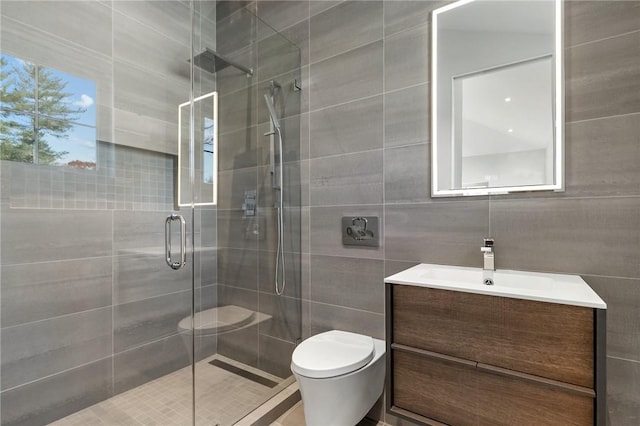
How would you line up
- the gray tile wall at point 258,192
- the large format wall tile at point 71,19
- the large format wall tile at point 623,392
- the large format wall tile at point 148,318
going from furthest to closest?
the large format wall tile at point 148,318 < the gray tile wall at point 258,192 < the large format wall tile at point 71,19 < the large format wall tile at point 623,392

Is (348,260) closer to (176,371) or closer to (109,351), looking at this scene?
(176,371)

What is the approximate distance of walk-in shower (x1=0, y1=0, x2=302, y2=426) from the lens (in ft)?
5.34

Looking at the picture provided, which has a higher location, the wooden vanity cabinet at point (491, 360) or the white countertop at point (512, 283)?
the white countertop at point (512, 283)

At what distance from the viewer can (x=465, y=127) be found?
1.57 meters

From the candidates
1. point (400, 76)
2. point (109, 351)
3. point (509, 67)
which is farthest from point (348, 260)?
point (109, 351)

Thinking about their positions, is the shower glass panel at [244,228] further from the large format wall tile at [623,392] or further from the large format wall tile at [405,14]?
the large format wall tile at [623,392]

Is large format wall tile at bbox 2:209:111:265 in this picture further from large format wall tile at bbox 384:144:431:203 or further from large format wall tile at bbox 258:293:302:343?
large format wall tile at bbox 384:144:431:203

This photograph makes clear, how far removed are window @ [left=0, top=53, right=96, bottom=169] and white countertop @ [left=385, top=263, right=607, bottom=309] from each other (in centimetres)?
195

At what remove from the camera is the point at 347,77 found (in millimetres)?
1920

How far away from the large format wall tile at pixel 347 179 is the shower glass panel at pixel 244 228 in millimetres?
179

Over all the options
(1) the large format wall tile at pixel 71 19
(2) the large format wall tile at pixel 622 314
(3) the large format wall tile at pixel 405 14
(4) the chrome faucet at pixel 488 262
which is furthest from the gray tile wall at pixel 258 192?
(2) the large format wall tile at pixel 622 314

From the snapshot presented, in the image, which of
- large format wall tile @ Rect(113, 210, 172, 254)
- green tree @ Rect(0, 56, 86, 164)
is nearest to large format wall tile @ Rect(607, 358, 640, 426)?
large format wall tile @ Rect(113, 210, 172, 254)

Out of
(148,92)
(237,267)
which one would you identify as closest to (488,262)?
(237,267)

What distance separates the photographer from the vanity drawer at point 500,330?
3.24 feet
